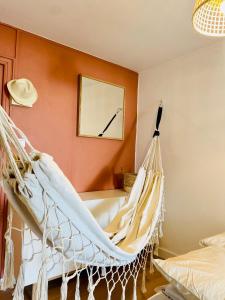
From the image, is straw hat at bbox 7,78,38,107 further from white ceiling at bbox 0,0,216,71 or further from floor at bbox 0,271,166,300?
floor at bbox 0,271,166,300

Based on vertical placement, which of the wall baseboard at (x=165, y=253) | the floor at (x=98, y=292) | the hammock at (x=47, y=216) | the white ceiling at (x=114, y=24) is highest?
the white ceiling at (x=114, y=24)

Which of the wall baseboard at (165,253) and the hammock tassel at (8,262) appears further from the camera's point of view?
the wall baseboard at (165,253)

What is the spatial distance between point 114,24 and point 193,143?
1.22 meters

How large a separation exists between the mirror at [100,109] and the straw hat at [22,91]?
1.65ft

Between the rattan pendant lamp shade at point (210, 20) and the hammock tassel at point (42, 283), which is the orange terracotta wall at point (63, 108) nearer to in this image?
the hammock tassel at point (42, 283)

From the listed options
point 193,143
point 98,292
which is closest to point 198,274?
point 98,292

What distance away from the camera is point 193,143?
215cm

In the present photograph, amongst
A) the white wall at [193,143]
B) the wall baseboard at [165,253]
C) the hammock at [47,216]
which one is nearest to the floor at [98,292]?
the wall baseboard at [165,253]

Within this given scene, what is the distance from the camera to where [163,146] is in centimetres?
241

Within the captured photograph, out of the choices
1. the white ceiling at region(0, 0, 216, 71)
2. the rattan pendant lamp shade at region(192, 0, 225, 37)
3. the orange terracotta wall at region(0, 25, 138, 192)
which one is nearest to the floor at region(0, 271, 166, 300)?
the orange terracotta wall at region(0, 25, 138, 192)

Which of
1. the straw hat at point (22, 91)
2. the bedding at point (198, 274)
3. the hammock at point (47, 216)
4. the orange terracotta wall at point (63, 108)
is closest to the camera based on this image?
the hammock at point (47, 216)

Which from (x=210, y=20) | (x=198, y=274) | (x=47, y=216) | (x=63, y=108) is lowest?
(x=198, y=274)

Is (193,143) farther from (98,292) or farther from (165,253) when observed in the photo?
(98,292)

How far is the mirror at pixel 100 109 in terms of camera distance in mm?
2248
